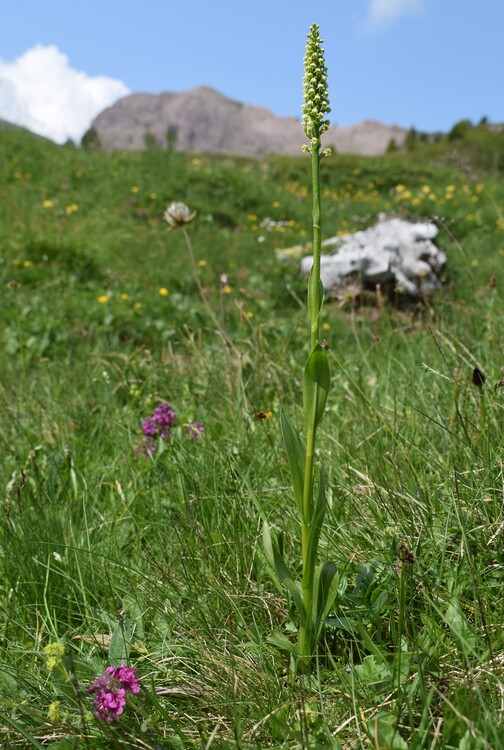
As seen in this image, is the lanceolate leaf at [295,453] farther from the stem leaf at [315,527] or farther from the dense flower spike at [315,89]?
the dense flower spike at [315,89]

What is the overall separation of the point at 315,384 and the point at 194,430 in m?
1.13

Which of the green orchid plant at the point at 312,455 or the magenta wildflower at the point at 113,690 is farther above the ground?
the green orchid plant at the point at 312,455

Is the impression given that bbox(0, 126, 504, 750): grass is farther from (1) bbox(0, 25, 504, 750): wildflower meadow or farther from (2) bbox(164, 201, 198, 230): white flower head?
(2) bbox(164, 201, 198, 230): white flower head

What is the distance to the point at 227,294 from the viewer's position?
5.54m

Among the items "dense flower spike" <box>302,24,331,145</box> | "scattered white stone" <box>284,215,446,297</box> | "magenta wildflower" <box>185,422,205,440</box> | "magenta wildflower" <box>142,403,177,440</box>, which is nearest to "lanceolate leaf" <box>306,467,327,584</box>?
"dense flower spike" <box>302,24,331,145</box>

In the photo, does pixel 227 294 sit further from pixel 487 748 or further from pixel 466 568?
pixel 487 748

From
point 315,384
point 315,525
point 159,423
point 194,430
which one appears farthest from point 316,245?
point 159,423

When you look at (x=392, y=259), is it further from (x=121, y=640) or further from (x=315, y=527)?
(x=121, y=640)

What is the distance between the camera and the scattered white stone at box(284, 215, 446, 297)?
4672 millimetres

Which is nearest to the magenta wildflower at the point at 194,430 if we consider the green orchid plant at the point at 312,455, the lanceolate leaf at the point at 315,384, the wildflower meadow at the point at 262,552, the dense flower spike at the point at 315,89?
the wildflower meadow at the point at 262,552

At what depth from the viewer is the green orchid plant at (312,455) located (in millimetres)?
1054

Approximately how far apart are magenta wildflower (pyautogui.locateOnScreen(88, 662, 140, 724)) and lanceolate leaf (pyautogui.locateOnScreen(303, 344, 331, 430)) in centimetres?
60

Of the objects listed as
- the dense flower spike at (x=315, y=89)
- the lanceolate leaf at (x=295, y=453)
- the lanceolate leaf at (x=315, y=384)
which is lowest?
the lanceolate leaf at (x=295, y=453)

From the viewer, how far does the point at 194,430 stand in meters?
2.15
